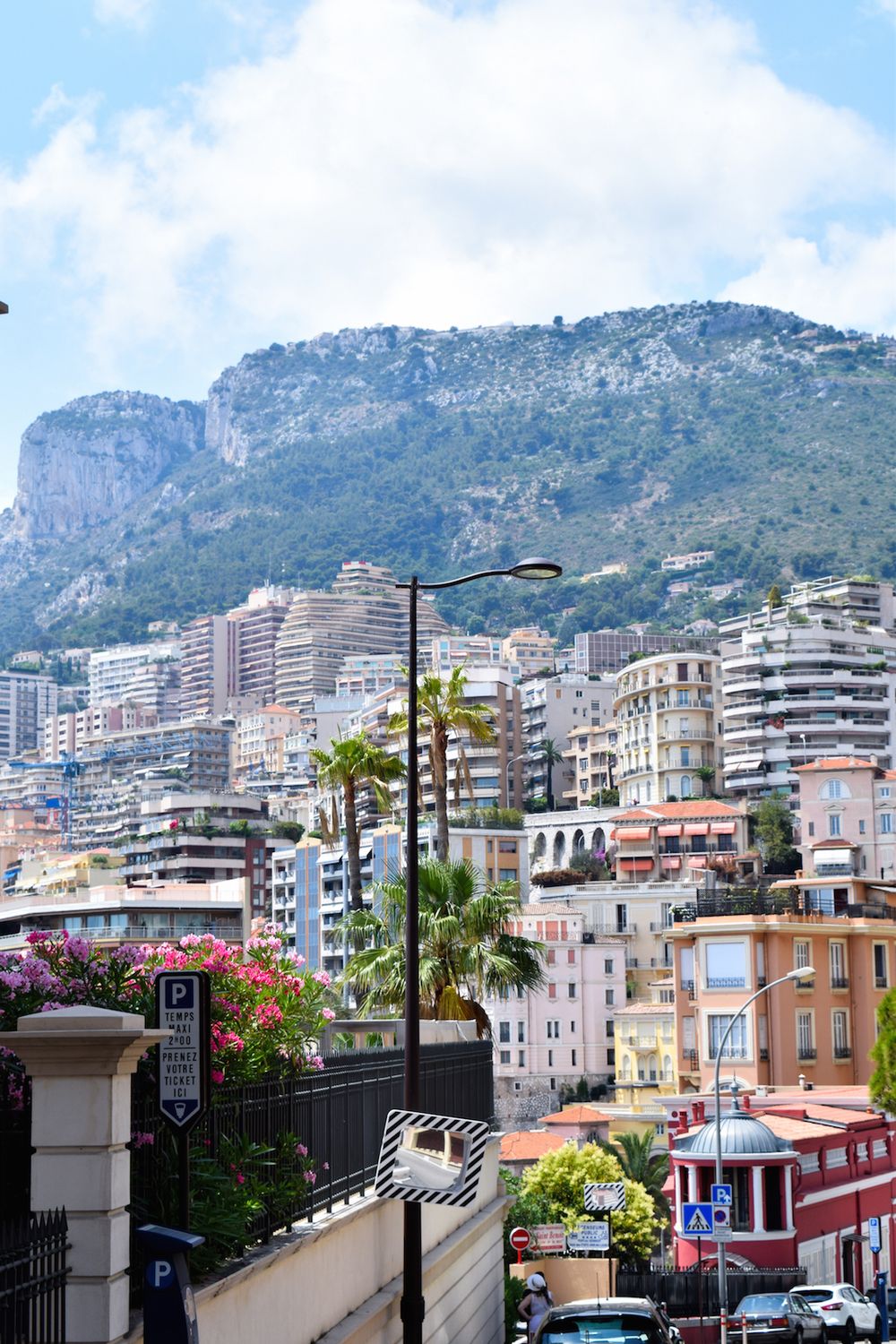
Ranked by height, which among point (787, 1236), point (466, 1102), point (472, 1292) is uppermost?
point (466, 1102)

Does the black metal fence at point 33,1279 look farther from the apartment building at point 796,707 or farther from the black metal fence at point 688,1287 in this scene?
the apartment building at point 796,707

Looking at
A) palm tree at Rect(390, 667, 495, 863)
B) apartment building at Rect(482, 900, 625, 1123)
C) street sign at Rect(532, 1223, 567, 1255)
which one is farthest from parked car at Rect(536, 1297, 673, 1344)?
apartment building at Rect(482, 900, 625, 1123)

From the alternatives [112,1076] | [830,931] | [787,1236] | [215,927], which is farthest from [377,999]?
[215,927]

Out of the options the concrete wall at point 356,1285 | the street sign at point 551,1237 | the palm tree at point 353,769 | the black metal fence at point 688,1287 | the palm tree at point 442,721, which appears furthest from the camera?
the palm tree at point 353,769

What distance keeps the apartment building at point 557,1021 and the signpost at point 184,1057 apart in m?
116

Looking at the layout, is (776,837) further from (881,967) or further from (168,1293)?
(168,1293)

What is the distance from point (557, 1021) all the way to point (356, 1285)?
381 ft

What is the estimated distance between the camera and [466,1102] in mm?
24812

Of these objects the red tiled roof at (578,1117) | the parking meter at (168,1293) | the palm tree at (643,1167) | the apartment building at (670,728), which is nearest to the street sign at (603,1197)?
the parking meter at (168,1293)

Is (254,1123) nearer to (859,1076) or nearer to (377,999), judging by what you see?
(377,999)

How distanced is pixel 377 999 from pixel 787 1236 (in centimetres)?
2649

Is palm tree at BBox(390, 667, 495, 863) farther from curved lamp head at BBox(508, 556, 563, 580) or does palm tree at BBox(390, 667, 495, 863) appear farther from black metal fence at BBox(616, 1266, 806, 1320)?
curved lamp head at BBox(508, 556, 563, 580)

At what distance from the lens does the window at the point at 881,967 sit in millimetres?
85250

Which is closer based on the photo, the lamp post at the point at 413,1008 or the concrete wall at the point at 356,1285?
the concrete wall at the point at 356,1285
